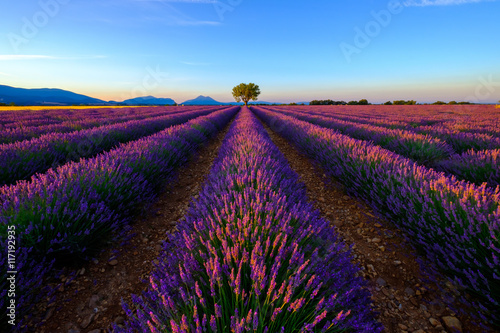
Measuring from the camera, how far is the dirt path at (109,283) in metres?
1.61

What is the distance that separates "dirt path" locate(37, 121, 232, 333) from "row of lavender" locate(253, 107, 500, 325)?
2.42m

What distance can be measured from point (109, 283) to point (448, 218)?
3106mm

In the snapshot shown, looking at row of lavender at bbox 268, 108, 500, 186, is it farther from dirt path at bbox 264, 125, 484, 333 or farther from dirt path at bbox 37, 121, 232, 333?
dirt path at bbox 37, 121, 232, 333

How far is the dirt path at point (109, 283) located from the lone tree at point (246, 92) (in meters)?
64.6

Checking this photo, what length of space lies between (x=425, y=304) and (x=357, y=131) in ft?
20.7

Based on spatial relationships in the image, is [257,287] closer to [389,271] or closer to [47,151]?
[389,271]

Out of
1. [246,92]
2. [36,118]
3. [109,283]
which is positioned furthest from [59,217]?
[246,92]

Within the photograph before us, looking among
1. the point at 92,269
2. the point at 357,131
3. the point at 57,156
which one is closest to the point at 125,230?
the point at 92,269

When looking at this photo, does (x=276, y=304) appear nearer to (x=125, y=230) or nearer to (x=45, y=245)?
(x=45, y=245)

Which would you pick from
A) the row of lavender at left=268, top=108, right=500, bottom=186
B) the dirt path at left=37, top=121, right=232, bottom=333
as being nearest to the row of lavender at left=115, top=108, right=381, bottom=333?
the dirt path at left=37, top=121, right=232, bottom=333

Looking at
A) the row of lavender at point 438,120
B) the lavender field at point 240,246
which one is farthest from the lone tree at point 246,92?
the lavender field at point 240,246

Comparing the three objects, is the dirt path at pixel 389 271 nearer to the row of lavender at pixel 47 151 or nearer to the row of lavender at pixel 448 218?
the row of lavender at pixel 448 218

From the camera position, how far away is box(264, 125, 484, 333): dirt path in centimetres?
164

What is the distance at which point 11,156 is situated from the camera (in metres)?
3.42
